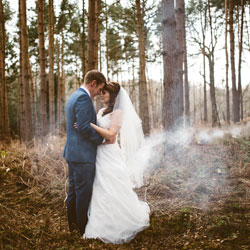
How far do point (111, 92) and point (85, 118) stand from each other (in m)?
0.73

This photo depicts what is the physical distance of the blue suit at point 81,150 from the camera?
299 cm

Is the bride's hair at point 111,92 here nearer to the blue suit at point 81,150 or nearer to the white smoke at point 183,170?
the blue suit at point 81,150

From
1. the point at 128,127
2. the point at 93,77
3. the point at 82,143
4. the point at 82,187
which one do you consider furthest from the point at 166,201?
the point at 93,77

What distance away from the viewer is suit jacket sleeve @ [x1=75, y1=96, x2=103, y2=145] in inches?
116

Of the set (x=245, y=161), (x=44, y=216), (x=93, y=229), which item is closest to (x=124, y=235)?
(x=93, y=229)

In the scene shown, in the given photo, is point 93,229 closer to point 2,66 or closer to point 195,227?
point 195,227

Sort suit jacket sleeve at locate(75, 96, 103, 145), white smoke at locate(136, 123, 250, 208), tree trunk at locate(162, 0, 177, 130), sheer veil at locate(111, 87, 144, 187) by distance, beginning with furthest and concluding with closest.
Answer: tree trunk at locate(162, 0, 177, 130)
white smoke at locate(136, 123, 250, 208)
sheer veil at locate(111, 87, 144, 187)
suit jacket sleeve at locate(75, 96, 103, 145)

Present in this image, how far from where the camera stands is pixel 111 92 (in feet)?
11.4

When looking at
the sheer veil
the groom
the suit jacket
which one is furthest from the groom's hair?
the sheer veil

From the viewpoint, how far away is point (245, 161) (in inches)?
212

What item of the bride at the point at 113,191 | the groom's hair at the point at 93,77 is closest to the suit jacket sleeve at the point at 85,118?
the bride at the point at 113,191

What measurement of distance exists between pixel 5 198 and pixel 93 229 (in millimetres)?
2186

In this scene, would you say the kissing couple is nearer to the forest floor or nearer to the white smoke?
the forest floor

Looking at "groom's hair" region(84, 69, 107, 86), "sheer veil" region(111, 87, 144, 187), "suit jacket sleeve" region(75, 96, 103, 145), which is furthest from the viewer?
"sheer veil" region(111, 87, 144, 187)
